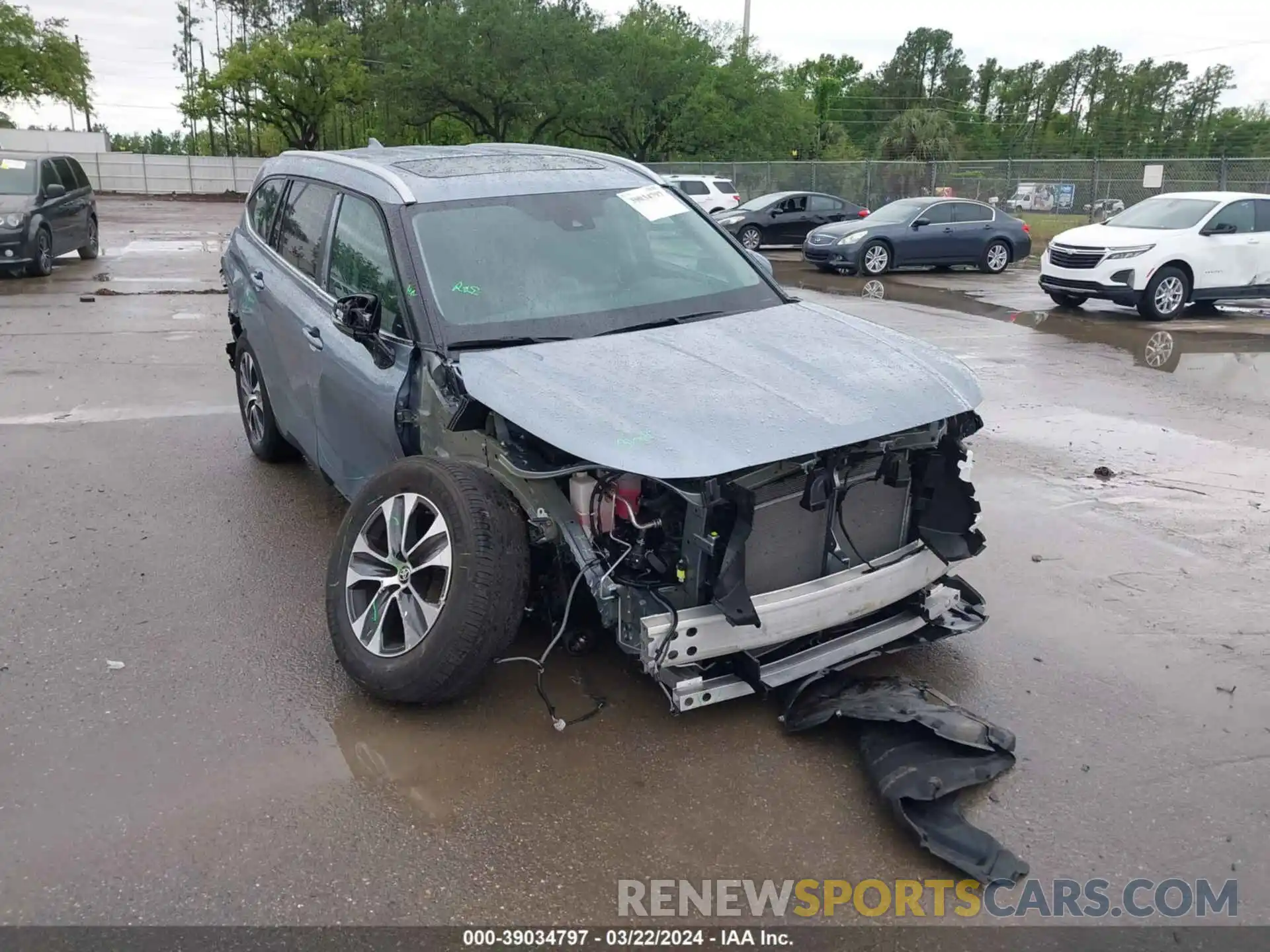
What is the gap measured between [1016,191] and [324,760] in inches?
1177

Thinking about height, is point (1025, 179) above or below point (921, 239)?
above

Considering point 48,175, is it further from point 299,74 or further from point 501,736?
point 299,74

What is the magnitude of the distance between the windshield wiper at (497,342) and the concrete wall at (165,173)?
5100 cm

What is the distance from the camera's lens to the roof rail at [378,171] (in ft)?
15.1

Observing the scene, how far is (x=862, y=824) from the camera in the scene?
3227 mm

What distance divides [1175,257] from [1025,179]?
17.0 meters

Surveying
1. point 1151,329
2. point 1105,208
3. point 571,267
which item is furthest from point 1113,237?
point 1105,208

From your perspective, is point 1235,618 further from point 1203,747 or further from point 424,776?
point 424,776

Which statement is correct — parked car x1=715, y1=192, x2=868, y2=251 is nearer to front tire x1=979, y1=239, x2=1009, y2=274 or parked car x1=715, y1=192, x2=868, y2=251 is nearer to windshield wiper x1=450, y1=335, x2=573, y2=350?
front tire x1=979, y1=239, x2=1009, y2=274

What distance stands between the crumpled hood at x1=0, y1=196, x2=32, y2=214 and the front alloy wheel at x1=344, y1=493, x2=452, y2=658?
15.1 m

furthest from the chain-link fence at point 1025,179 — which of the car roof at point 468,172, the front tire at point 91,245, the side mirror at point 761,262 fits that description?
the car roof at point 468,172

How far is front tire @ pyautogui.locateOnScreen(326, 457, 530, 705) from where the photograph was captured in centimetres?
354

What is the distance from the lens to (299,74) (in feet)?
179

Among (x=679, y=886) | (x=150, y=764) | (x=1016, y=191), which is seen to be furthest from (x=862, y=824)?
(x=1016, y=191)
